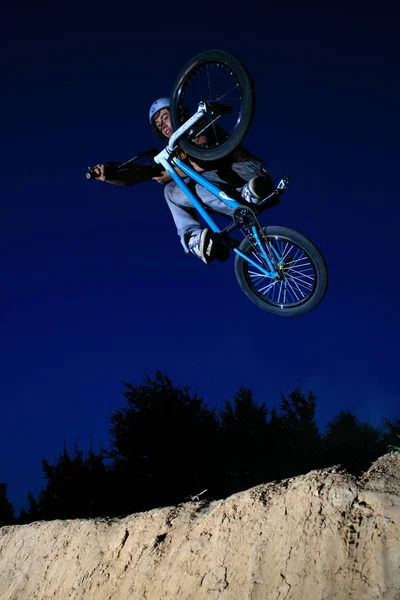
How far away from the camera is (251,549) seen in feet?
12.4

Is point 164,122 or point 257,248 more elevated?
point 164,122

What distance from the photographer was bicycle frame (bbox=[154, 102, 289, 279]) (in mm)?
5957

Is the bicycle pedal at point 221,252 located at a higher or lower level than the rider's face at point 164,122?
lower

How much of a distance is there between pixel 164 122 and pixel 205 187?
145 cm

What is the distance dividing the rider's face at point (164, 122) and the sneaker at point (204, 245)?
72.4 inches

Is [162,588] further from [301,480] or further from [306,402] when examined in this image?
[306,402]

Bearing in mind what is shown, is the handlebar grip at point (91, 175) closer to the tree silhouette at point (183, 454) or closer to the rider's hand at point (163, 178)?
the rider's hand at point (163, 178)

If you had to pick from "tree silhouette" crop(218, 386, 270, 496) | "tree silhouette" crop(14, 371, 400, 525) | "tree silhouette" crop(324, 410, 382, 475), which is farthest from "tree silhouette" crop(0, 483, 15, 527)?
"tree silhouette" crop(324, 410, 382, 475)

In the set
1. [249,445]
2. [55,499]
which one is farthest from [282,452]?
[55,499]

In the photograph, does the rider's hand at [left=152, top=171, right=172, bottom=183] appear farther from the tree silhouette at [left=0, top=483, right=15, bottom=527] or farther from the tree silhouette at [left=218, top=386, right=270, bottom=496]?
the tree silhouette at [left=0, top=483, right=15, bottom=527]

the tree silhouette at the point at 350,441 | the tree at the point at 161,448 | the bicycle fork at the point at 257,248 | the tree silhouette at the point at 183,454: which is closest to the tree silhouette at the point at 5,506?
the tree silhouette at the point at 183,454

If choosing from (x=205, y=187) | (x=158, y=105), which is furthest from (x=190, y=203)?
(x=158, y=105)

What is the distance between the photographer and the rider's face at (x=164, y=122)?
6.90 m

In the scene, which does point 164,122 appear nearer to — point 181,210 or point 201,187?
point 201,187
